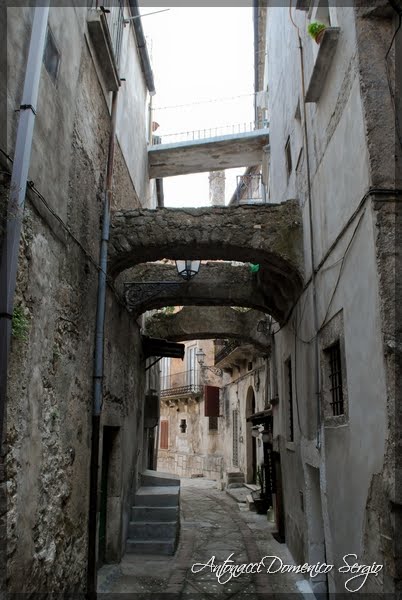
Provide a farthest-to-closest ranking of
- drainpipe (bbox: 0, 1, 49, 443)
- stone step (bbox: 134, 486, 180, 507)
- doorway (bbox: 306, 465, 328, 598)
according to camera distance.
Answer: stone step (bbox: 134, 486, 180, 507) → doorway (bbox: 306, 465, 328, 598) → drainpipe (bbox: 0, 1, 49, 443)

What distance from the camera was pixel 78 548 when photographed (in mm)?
4836

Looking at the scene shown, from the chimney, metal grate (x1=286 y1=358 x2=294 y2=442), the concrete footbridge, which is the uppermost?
the chimney

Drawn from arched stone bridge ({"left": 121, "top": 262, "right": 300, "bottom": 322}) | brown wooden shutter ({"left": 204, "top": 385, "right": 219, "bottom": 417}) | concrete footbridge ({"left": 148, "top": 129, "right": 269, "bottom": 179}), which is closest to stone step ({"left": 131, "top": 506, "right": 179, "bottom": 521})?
arched stone bridge ({"left": 121, "top": 262, "right": 300, "bottom": 322})

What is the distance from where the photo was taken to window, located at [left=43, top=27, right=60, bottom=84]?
397 centimetres

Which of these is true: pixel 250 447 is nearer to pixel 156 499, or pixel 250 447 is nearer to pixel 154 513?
pixel 156 499

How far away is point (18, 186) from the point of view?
3188 millimetres

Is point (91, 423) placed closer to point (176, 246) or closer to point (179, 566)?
point (176, 246)

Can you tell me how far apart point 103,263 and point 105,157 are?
148 centimetres

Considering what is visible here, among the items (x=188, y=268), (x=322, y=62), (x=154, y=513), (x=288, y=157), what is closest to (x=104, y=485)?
(x=154, y=513)

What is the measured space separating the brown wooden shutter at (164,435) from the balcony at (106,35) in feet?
85.0

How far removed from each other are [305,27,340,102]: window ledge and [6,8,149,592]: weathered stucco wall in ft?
7.88

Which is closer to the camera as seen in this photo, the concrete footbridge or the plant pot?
the plant pot

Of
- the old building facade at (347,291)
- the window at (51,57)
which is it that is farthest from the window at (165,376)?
the window at (51,57)

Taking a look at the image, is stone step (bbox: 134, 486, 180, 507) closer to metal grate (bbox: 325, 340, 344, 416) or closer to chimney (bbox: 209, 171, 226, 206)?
metal grate (bbox: 325, 340, 344, 416)
